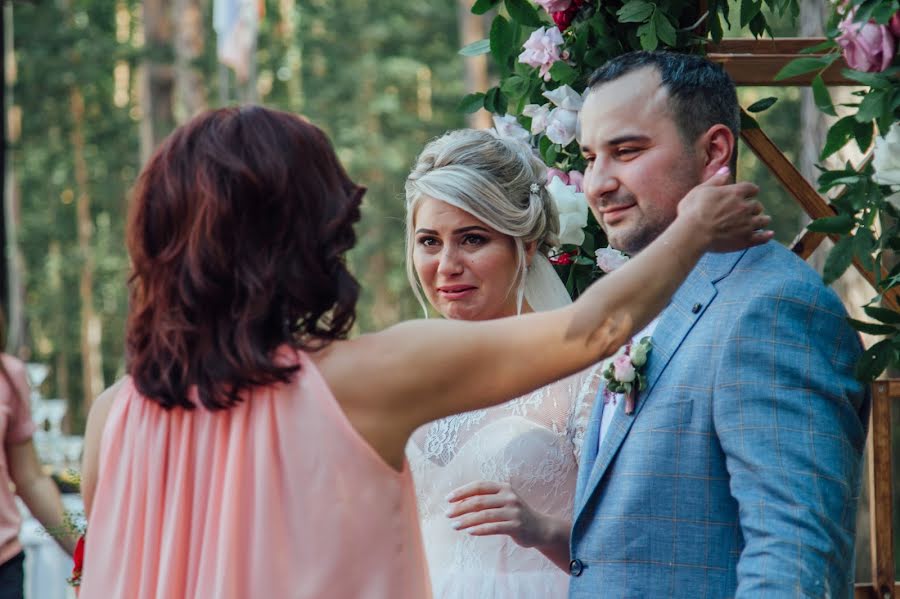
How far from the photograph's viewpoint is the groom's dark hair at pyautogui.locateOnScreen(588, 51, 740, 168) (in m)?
2.65

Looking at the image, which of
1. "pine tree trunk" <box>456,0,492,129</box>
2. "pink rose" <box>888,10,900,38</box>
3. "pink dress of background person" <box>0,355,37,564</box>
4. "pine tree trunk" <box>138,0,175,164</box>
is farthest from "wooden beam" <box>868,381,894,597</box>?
"pine tree trunk" <box>138,0,175,164</box>

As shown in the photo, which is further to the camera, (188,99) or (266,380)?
(188,99)

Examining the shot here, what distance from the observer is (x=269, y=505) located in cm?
206

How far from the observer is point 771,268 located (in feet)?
8.02

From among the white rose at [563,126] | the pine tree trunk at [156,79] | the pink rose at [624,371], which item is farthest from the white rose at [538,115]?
the pine tree trunk at [156,79]

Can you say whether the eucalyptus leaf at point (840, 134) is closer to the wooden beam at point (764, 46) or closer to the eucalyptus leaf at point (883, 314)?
the eucalyptus leaf at point (883, 314)

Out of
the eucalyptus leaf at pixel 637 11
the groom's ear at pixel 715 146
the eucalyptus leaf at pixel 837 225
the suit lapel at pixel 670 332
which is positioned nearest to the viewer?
the eucalyptus leaf at pixel 837 225

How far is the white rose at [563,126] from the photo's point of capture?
3.30 meters

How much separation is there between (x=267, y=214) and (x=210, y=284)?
0.15 m

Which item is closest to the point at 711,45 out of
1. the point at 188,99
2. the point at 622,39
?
the point at 622,39

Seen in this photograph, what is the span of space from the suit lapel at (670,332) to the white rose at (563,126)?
793 mm

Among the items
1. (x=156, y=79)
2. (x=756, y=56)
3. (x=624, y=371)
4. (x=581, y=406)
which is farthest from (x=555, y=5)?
(x=156, y=79)

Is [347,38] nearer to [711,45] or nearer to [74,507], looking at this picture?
[74,507]

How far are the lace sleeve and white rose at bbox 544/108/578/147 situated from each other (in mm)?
591
